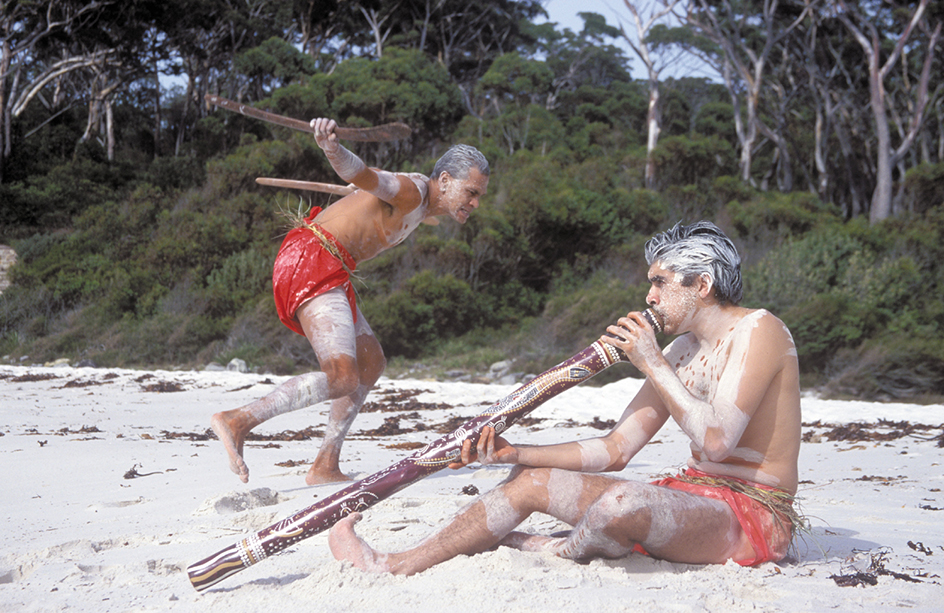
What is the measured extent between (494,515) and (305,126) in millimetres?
1858

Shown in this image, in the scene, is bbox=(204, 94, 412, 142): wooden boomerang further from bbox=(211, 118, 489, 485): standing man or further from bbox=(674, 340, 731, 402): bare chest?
bbox=(674, 340, 731, 402): bare chest

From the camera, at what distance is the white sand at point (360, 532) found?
192 centimetres

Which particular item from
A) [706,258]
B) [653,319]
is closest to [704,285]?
[706,258]

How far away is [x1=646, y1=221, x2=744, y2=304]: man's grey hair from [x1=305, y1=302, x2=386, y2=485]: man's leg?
1.87m

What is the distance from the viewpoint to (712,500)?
7.02ft

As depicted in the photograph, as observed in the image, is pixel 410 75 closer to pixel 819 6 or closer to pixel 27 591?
pixel 819 6

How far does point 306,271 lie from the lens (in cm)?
353

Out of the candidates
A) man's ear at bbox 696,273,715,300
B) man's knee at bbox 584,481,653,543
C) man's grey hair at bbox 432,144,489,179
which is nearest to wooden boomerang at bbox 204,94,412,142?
man's grey hair at bbox 432,144,489,179

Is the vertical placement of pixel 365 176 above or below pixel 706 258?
above

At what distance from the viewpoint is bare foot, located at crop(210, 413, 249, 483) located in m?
2.85

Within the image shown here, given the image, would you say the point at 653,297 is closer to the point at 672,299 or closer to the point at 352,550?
the point at 672,299

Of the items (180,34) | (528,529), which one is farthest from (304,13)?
(528,529)

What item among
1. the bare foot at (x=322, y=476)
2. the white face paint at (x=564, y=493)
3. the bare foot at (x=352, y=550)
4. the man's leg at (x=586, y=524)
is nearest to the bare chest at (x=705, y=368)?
the man's leg at (x=586, y=524)

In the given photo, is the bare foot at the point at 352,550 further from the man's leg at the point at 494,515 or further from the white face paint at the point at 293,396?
the white face paint at the point at 293,396
